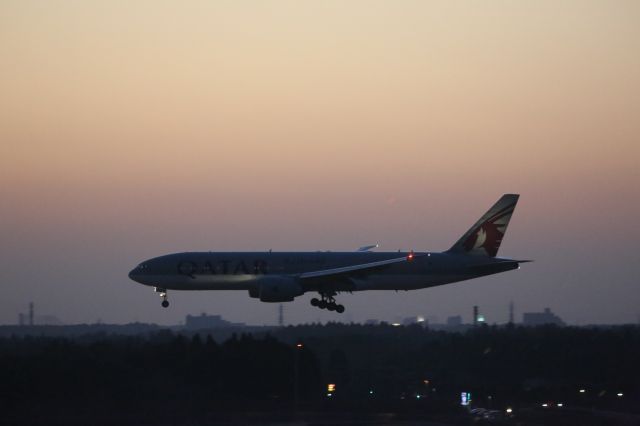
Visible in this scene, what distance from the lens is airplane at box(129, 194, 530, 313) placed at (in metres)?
74.6

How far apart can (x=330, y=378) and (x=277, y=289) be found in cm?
919

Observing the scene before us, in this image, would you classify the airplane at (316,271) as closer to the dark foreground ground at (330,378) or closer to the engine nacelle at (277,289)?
the engine nacelle at (277,289)

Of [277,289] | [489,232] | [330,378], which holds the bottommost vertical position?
[330,378]

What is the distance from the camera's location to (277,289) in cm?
7344

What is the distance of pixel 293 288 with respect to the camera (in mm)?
73750

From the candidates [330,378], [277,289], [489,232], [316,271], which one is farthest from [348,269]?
[489,232]

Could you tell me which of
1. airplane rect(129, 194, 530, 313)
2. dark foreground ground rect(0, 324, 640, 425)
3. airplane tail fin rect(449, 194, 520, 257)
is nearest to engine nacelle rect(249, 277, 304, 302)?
airplane rect(129, 194, 530, 313)

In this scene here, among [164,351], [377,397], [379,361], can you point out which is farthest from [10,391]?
[379,361]

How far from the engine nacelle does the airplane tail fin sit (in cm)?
1214

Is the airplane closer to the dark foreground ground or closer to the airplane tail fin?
the airplane tail fin

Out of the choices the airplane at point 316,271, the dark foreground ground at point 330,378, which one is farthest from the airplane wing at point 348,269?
the dark foreground ground at point 330,378

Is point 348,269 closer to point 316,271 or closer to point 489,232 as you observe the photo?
point 316,271

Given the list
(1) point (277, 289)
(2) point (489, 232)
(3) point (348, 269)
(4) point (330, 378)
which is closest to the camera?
(1) point (277, 289)

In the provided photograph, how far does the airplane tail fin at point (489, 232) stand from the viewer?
3103 inches
